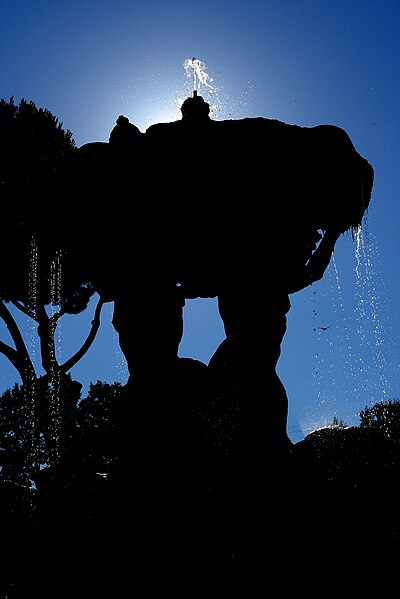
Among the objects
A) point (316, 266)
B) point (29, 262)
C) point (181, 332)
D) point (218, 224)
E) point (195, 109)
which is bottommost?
point (181, 332)

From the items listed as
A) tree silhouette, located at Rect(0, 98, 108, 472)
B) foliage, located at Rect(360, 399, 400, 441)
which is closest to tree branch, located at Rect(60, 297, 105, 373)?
tree silhouette, located at Rect(0, 98, 108, 472)

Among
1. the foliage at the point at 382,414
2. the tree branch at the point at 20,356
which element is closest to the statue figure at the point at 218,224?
the tree branch at the point at 20,356

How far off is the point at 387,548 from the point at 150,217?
273cm

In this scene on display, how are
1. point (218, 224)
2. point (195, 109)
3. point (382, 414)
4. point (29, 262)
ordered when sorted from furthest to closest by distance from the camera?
point (382, 414)
point (29, 262)
point (195, 109)
point (218, 224)

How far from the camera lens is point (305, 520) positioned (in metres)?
2.61

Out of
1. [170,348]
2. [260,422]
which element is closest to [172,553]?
[260,422]

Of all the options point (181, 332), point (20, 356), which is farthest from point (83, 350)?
point (181, 332)

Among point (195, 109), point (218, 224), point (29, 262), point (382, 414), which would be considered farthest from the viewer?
point (382, 414)

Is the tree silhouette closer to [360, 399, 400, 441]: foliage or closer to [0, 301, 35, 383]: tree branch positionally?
[0, 301, 35, 383]: tree branch

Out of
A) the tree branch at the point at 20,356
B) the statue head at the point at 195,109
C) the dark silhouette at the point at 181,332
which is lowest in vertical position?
the dark silhouette at the point at 181,332

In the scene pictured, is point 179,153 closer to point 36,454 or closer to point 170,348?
point 170,348

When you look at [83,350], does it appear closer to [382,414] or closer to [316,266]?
[316,266]

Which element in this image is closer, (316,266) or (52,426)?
(316,266)

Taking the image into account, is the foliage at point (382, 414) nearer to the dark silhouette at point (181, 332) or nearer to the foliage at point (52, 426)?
the foliage at point (52, 426)
